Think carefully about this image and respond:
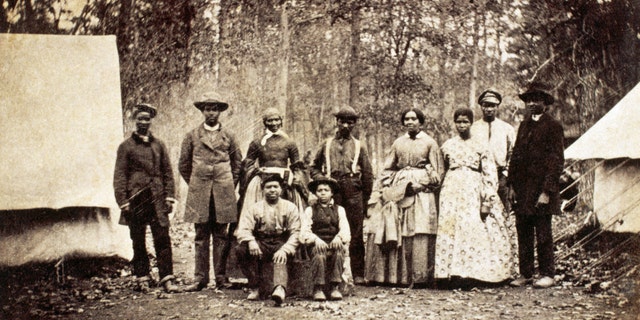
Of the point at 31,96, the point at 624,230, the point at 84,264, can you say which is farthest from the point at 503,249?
the point at 31,96

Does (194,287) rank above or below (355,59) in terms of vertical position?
below

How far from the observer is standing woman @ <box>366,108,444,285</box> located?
514 centimetres

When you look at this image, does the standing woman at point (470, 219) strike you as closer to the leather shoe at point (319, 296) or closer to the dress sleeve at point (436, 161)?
the dress sleeve at point (436, 161)

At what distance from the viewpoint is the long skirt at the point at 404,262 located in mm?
5109

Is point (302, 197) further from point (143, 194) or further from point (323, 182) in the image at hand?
point (143, 194)

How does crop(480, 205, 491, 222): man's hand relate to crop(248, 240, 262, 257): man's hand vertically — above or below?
above

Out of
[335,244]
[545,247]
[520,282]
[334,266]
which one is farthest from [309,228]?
[545,247]

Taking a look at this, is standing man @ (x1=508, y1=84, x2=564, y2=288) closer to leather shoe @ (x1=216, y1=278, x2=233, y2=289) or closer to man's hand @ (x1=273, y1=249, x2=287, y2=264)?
man's hand @ (x1=273, y1=249, x2=287, y2=264)

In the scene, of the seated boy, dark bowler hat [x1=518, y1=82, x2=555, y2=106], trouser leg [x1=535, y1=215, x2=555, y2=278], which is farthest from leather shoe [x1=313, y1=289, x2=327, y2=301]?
dark bowler hat [x1=518, y1=82, x2=555, y2=106]

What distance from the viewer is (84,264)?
544cm

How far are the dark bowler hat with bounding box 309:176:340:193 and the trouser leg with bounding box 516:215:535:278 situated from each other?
1570mm

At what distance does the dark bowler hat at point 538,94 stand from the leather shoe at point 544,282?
4.75ft

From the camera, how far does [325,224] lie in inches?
186

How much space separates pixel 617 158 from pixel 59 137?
4841mm
